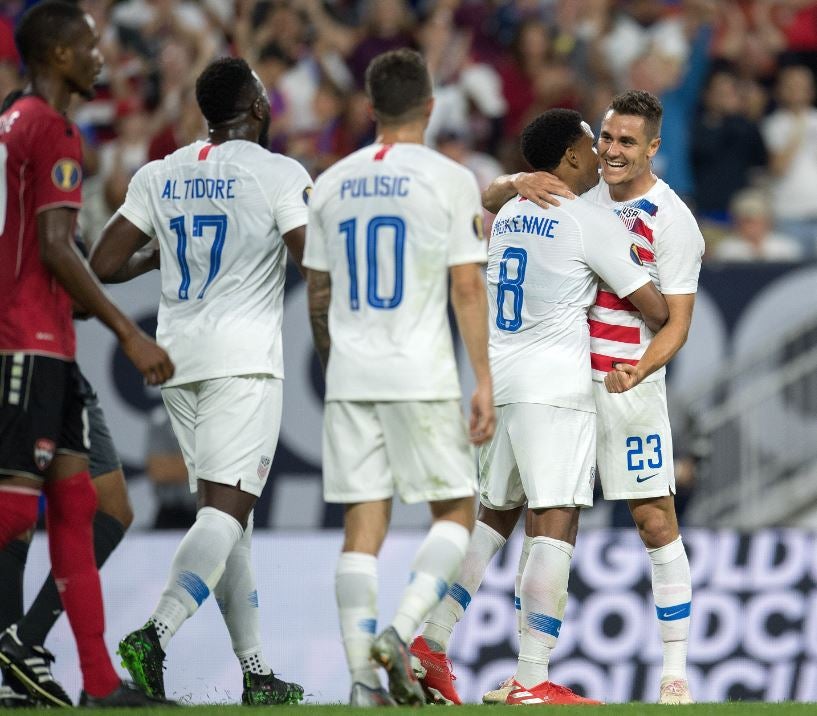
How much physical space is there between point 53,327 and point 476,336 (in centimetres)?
156

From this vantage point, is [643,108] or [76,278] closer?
[76,278]

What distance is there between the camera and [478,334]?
5457 mm

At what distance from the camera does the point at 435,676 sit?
21.2ft

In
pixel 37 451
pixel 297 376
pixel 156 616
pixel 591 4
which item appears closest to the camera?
pixel 37 451

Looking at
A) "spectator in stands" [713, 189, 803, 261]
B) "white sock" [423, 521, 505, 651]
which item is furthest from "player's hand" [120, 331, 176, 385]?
"spectator in stands" [713, 189, 803, 261]

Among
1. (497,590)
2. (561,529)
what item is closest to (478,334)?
(561,529)

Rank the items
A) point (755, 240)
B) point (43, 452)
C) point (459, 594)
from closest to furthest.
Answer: point (43, 452) < point (459, 594) < point (755, 240)

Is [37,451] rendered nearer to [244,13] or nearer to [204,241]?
[204,241]

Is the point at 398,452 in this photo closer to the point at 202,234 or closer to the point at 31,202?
the point at 202,234

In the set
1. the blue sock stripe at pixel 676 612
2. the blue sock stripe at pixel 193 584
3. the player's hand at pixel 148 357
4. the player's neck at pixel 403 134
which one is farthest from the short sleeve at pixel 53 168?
the blue sock stripe at pixel 676 612

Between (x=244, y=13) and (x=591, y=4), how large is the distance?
3281mm

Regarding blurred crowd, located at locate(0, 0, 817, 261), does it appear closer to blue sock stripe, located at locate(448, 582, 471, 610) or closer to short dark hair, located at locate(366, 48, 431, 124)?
blue sock stripe, located at locate(448, 582, 471, 610)

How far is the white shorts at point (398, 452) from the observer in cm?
548

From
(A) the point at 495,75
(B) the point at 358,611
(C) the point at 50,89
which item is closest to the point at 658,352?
(B) the point at 358,611
